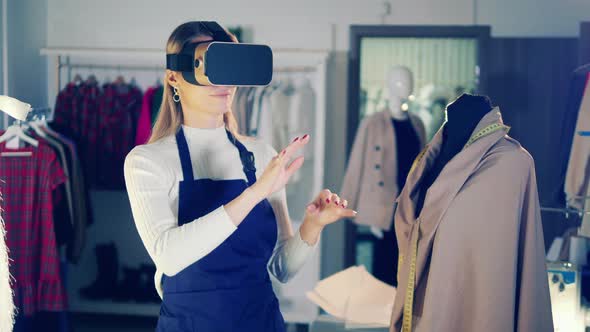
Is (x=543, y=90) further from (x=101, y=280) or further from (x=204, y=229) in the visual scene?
(x=204, y=229)

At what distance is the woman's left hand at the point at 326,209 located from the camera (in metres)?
1.80

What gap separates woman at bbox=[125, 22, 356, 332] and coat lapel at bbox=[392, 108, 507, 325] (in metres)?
0.55

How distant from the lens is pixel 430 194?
232 centimetres

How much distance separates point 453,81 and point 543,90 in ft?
6.29

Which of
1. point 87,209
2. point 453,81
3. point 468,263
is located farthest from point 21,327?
point 453,81

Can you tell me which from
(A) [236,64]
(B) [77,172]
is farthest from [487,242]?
(B) [77,172]

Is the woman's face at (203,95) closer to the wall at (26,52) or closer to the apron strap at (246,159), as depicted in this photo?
the apron strap at (246,159)

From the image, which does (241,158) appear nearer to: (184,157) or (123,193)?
(184,157)

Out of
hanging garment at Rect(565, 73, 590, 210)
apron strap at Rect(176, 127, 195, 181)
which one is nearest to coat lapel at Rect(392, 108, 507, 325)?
apron strap at Rect(176, 127, 195, 181)

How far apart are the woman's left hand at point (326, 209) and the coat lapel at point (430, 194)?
1.87 feet

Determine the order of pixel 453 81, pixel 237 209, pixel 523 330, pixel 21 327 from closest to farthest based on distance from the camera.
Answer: pixel 237 209
pixel 523 330
pixel 21 327
pixel 453 81

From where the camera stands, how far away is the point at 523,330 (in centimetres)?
229

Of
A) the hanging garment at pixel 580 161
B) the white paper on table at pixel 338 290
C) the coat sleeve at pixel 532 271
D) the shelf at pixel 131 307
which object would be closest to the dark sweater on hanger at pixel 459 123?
the coat sleeve at pixel 532 271

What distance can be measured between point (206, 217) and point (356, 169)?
3.41 m
